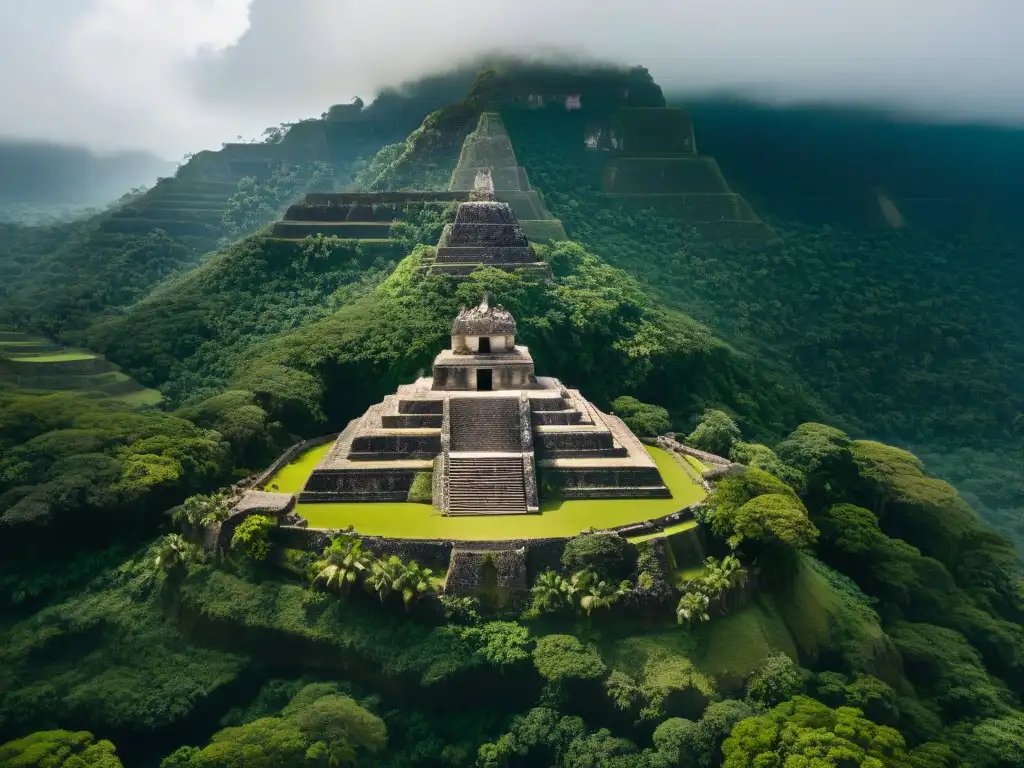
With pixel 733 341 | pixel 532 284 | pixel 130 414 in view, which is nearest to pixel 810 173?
pixel 733 341

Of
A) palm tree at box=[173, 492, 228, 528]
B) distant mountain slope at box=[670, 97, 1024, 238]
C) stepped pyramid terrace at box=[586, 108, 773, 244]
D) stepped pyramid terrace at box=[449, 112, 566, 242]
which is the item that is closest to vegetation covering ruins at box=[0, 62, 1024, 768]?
palm tree at box=[173, 492, 228, 528]

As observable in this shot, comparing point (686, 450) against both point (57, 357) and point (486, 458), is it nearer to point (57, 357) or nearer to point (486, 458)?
point (486, 458)

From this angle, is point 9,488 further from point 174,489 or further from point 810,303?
point 810,303

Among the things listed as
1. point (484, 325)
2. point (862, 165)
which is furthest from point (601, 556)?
point (862, 165)

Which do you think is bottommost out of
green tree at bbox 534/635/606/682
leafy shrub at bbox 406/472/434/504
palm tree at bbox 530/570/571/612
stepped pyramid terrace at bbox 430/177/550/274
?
green tree at bbox 534/635/606/682

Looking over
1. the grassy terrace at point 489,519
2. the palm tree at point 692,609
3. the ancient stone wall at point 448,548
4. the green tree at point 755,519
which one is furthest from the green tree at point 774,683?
the ancient stone wall at point 448,548

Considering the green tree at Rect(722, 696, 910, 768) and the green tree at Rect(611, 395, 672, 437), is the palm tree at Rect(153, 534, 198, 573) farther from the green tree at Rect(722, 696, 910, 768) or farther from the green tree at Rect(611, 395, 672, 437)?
the green tree at Rect(611, 395, 672, 437)
